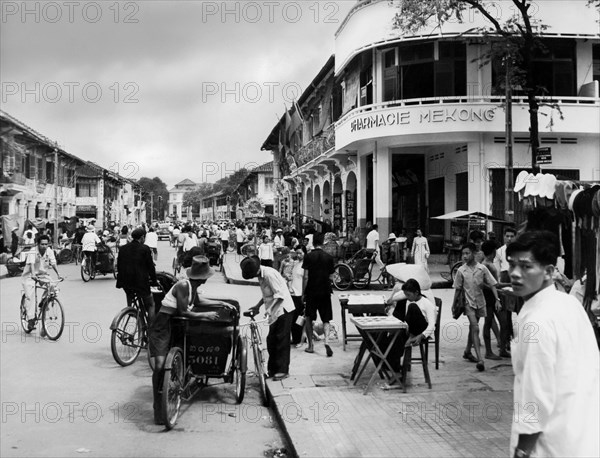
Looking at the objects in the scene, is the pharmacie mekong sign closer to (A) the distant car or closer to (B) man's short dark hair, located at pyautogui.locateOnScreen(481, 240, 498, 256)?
(B) man's short dark hair, located at pyautogui.locateOnScreen(481, 240, 498, 256)

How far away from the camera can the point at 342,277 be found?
16.3 meters

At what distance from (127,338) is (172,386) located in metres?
2.81

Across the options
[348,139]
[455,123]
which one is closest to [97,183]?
[348,139]

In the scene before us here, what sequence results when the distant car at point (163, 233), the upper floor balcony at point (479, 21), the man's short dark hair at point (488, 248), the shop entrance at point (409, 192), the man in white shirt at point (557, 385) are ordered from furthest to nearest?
1. the distant car at point (163, 233)
2. the shop entrance at point (409, 192)
3. the upper floor balcony at point (479, 21)
4. the man's short dark hair at point (488, 248)
5. the man in white shirt at point (557, 385)

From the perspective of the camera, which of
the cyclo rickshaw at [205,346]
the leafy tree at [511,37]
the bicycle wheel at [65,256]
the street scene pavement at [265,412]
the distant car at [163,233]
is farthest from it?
the distant car at [163,233]

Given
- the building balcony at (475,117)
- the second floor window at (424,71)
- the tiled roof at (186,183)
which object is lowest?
the building balcony at (475,117)

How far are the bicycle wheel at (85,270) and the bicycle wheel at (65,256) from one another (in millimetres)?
7954

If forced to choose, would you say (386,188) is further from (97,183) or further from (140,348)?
(97,183)

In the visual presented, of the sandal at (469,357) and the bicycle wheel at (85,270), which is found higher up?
the bicycle wheel at (85,270)

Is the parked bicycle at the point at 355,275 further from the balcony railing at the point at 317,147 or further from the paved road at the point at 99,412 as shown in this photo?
the balcony railing at the point at 317,147

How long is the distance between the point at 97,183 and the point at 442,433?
58.8 m

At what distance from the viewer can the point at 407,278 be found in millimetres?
7438

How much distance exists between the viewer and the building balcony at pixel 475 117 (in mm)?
19062

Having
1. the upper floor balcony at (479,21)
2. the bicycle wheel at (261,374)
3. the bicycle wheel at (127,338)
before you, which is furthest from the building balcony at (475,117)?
the bicycle wheel at (261,374)
